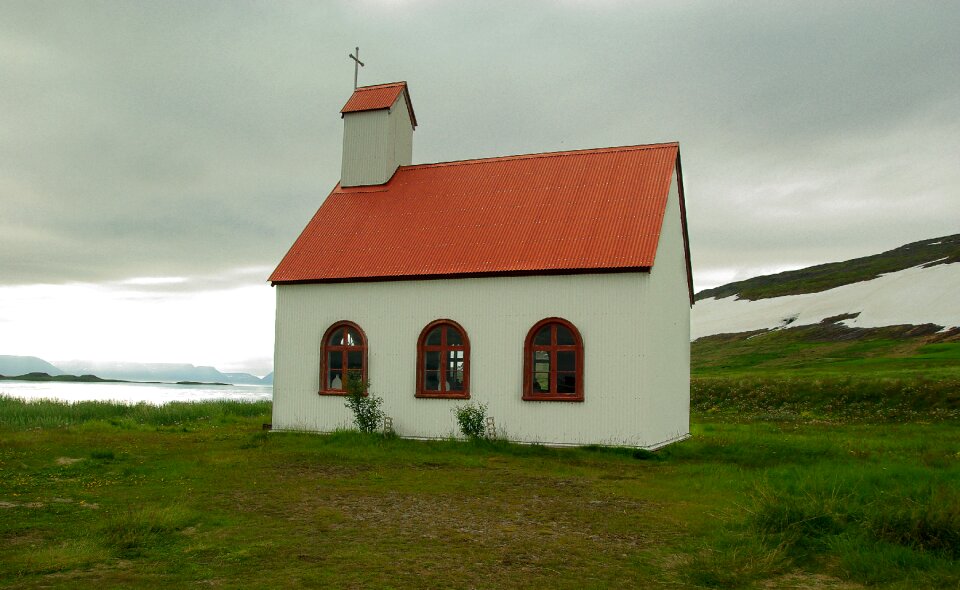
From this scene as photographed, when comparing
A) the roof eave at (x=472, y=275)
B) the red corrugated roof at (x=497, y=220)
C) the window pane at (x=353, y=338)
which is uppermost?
the red corrugated roof at (x=497, y=220)

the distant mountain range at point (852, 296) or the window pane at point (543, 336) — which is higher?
the distant mountain range at point (852, 296)

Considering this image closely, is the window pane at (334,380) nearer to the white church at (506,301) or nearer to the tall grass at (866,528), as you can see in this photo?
the white church at (506,301)

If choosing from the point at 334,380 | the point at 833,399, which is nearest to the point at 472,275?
the point at 334,380

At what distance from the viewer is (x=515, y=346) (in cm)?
2070

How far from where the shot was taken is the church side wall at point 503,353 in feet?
64.0

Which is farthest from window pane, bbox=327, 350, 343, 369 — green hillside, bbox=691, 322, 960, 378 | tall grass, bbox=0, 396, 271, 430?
green hillside, bbox=691, 322, 960, 378

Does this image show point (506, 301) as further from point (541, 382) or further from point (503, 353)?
point (541, 382)

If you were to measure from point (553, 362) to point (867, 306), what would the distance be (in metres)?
59.2

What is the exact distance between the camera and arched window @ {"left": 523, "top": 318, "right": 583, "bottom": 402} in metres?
20.0

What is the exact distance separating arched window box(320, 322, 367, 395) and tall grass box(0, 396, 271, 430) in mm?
7690

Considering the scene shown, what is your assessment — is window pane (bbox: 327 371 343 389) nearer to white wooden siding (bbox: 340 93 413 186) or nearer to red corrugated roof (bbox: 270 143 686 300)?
red corrugated roof (bbox: 270 143 686 300)

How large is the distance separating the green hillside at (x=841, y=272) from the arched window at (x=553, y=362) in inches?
2857

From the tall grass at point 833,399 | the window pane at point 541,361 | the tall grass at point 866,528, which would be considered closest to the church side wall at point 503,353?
the window pane at point 541,361

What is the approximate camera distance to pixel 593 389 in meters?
19.7
